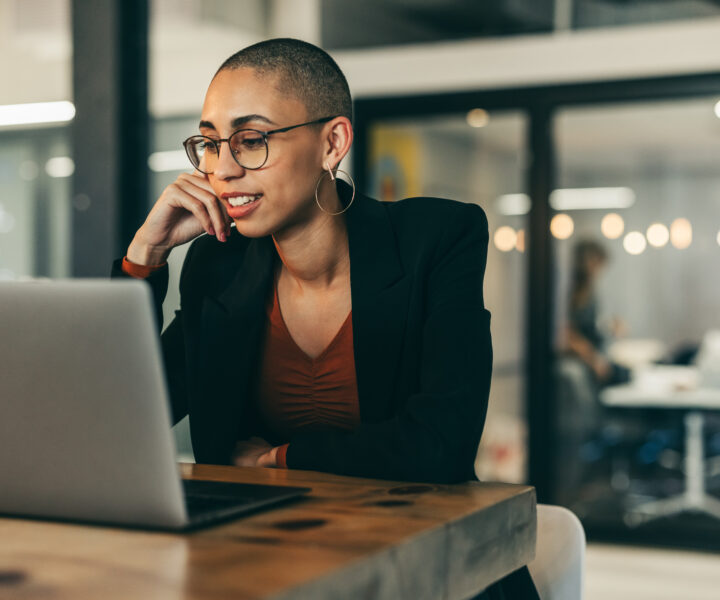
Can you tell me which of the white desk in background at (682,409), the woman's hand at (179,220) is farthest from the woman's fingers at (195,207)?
the white desk in background at (682,409)

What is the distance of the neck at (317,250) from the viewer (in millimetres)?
1750

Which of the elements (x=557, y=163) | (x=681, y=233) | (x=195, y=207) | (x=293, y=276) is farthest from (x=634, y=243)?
(x=195, y=207)

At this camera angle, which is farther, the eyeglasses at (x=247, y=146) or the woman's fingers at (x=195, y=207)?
the woman's fingers at (x=195, y=207)

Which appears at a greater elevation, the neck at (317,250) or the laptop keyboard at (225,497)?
the neck at (317,250)

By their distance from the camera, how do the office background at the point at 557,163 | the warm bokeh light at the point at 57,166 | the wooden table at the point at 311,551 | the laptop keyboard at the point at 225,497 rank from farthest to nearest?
the office background at the point at 557,163 < the warm bokeh light at the point at 57,166 < the laptop keyboard at the point at 225,497 < the wooden table at the point at 311,551

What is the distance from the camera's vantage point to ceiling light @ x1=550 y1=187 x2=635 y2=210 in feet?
16.8

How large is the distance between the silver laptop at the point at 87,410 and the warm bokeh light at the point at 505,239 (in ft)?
14.3

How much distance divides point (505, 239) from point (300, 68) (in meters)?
3.72

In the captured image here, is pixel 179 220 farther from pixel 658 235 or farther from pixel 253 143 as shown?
pixel 658 235

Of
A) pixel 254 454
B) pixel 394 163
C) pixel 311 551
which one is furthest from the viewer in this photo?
pixel 394 163

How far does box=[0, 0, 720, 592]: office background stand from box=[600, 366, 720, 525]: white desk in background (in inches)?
1.9

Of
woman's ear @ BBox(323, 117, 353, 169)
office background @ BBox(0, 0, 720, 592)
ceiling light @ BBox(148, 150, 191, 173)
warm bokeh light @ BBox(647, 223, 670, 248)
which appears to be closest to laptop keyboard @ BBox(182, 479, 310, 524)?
woman's ear @ BBox(323, 117, 353, 169)

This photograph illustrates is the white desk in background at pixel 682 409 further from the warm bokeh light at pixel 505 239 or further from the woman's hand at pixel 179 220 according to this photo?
the woman's hand at pixel 179 220

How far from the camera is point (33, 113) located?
4152 millimetres
